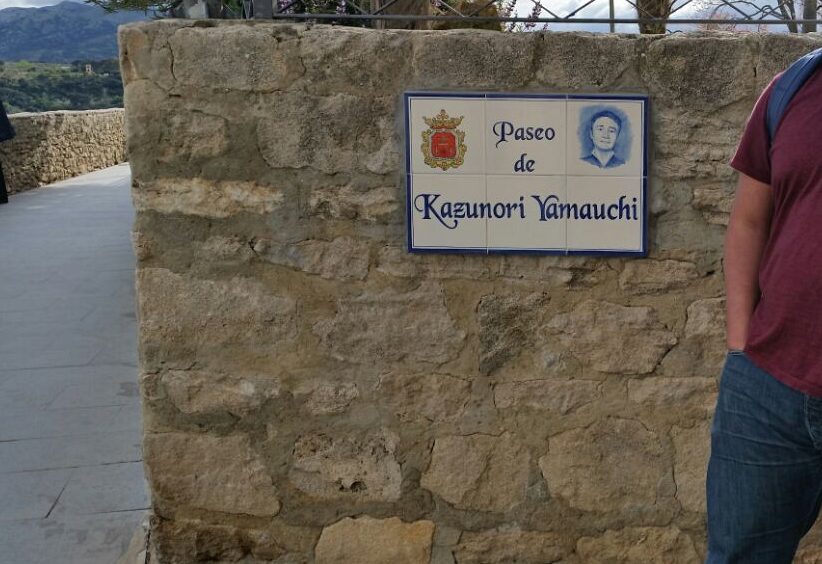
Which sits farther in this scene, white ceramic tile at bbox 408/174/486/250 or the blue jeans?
white ceramic tile at bbox 408/174/486/250

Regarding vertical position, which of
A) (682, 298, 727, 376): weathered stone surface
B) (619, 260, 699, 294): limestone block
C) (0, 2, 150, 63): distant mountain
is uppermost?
(0, 2, 150, 63): distant mountain

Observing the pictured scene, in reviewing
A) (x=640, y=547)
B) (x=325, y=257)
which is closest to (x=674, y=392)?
(x=640, y=547)

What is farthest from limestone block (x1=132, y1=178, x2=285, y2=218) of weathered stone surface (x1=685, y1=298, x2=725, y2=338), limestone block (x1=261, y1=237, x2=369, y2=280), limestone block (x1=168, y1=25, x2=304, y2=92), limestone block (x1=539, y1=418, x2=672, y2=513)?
weathered stone surface (x1=685, y1=298, x2=725, y2=338)

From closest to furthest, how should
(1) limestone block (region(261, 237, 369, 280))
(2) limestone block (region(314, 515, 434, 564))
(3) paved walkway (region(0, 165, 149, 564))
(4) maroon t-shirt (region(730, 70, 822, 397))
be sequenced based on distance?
(4) maroon t-shirt (region(730, 70, 822, 397))
(1) limestone block (region(261, 237, 369, 280))
(2) limestone block (region(314, 515, 434, 564))
(3) paved walkway (region(0, 165, 149, 564))

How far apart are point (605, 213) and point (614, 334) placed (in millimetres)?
332

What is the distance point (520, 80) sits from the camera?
2162mm

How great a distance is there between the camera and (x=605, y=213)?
2.22 metres

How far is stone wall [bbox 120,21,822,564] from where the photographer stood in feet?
7.11

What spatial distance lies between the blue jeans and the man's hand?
0.26ft

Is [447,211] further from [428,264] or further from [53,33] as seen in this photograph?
[53,33]

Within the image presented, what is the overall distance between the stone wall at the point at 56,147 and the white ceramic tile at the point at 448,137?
12889 millimetres

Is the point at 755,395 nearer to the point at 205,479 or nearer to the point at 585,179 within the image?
the point at 585,179

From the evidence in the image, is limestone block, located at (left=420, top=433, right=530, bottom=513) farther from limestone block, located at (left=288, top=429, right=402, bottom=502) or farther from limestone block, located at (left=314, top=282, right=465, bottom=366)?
limestone block, located at (left=314, top=282, right=465, bottom=366)

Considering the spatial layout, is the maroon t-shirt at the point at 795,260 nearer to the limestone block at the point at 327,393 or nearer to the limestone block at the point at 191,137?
the limestone block at the point at 327,393
